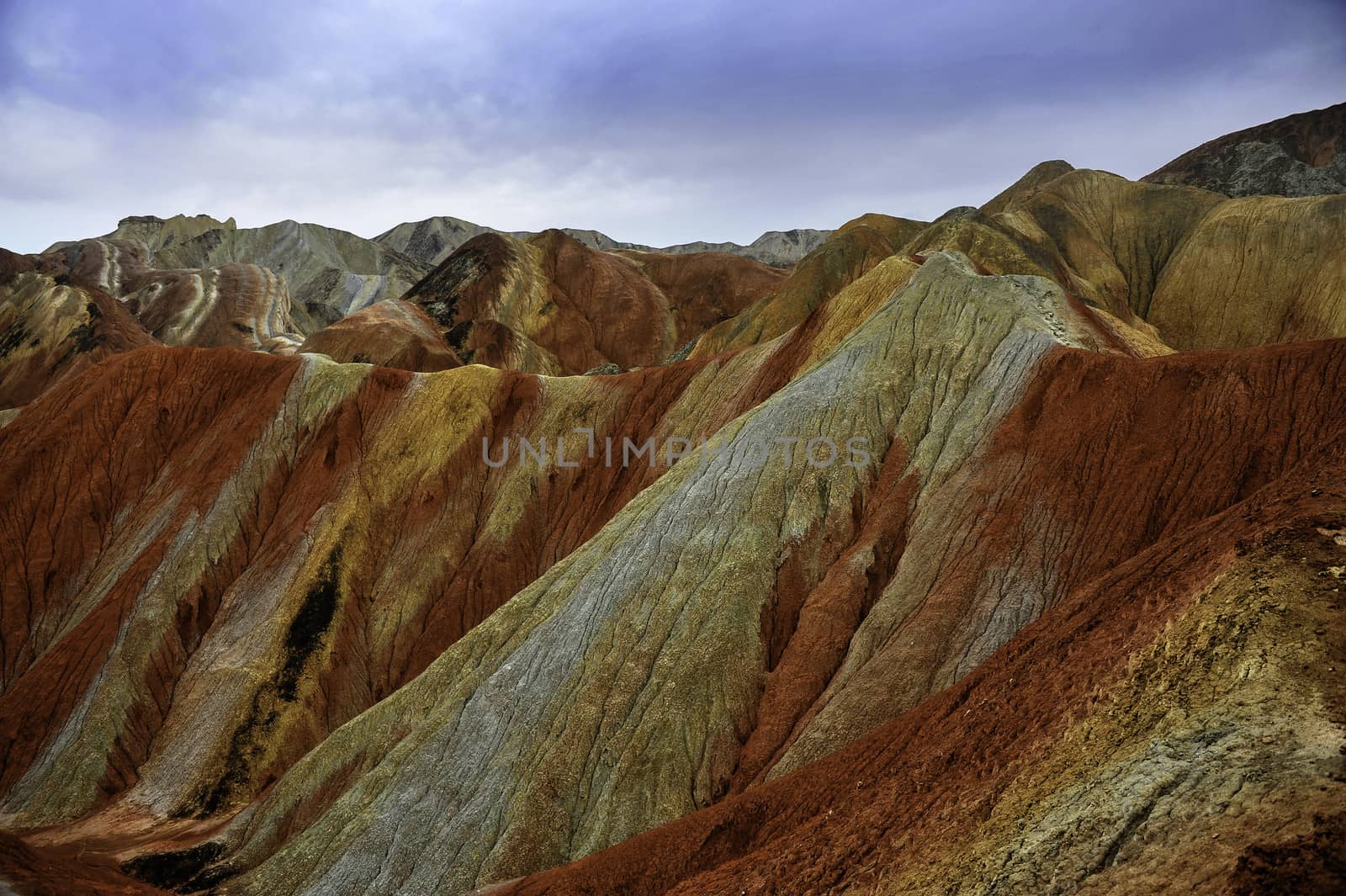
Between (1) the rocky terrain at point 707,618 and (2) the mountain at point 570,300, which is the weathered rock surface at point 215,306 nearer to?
(2) the mountain at point 570,300

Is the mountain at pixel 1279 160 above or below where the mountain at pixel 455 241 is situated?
below

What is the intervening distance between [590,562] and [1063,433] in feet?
47.9

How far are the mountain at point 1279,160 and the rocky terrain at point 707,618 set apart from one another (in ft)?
253

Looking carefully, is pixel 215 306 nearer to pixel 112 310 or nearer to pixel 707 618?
pixel 112 310

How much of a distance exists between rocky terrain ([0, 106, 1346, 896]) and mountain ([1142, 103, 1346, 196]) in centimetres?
7717

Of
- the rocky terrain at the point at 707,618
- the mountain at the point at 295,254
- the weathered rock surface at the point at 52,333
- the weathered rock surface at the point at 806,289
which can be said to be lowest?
the rocky terrain at the point at 707,618

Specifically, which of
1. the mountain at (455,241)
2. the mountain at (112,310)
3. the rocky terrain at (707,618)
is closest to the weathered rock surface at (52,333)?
the mountain at (112,310)

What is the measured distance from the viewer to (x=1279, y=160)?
3593 inches

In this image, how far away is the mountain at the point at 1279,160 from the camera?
87188 mm

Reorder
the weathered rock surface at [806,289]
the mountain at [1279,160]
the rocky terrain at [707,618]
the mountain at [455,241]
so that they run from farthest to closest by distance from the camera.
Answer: the mountain at [455,241]
the mountain at [1279,160]
the weathered rock surface at [806,289]
the rocky terrain at [707,618]

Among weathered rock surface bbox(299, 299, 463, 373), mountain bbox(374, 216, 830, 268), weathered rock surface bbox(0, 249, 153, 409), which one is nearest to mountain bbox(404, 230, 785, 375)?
weathered rock surface bbox(299, 299, 463, 373)

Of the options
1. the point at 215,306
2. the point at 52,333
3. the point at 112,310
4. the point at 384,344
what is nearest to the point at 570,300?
the point at 384,344

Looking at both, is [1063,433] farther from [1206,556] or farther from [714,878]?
[714,878]

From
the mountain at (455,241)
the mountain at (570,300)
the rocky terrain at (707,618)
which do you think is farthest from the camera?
the mountain at (455,241)
